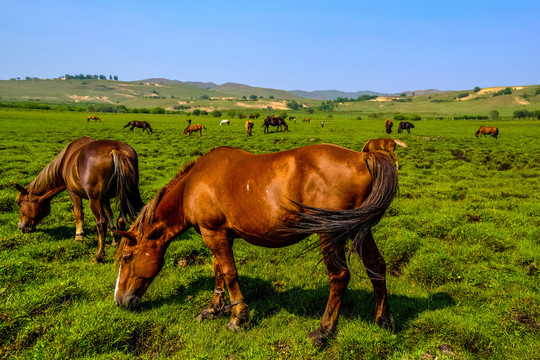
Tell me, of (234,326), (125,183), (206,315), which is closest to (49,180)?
(125,183)

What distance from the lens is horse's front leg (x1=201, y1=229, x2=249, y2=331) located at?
4148mm

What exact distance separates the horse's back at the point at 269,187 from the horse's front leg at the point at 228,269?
142 millimetres

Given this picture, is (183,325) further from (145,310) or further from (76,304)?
(76,304)

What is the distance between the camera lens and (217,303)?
14.8 ft

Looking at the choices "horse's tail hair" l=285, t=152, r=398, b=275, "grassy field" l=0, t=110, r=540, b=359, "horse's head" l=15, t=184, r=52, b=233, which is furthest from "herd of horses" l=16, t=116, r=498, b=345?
"horse's head" l=15, t=184, r=52, b=233

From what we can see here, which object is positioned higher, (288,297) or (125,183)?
(125,183)

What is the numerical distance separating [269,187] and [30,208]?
6.33m

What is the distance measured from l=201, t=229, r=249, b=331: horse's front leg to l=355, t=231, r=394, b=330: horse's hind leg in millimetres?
1774

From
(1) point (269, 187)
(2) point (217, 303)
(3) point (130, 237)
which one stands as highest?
(1) point (269, 187)

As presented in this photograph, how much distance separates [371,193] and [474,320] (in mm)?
2415

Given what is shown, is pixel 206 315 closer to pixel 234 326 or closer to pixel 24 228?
pixel 234 326

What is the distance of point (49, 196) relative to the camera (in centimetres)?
715

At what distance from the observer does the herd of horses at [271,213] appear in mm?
3568

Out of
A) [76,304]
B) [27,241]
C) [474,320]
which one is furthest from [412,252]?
[27,241]
